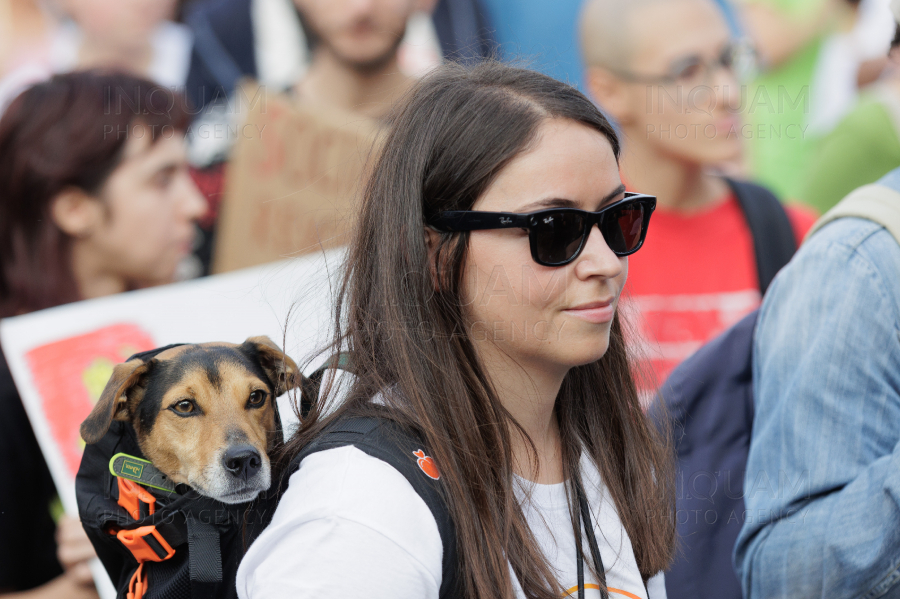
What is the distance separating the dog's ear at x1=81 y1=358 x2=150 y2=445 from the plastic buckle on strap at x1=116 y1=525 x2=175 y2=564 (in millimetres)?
163

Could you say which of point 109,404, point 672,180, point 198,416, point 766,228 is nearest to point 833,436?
point 198,416

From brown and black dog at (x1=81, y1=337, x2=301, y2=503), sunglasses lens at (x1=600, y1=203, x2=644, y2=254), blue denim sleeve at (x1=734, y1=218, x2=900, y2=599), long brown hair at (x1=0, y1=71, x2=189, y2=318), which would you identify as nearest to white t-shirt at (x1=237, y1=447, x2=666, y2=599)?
brown and black dog at (x1=81, y1=337, x2=301, y2=503)

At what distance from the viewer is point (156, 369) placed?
1.35 meters

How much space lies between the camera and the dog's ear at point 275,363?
1462mm

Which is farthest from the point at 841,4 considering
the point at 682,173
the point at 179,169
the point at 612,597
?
the point at 612,597

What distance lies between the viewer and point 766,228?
3.88 metres

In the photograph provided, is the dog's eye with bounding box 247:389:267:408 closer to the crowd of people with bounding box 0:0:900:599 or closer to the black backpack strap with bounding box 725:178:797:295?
the crowd of people with bounding box 0:0:900:599

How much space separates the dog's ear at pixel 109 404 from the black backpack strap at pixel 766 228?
3.18 meters

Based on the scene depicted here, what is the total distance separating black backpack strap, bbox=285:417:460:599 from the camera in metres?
1.22

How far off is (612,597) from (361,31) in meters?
3.40

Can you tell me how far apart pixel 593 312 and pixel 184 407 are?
75cm

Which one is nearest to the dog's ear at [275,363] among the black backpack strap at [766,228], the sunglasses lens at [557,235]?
the sunglasses lens at [557,235]

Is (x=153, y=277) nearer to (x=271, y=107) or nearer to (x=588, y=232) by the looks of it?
(x=271, y=107)

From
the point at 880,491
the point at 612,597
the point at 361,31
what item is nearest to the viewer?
the point at 612,597
